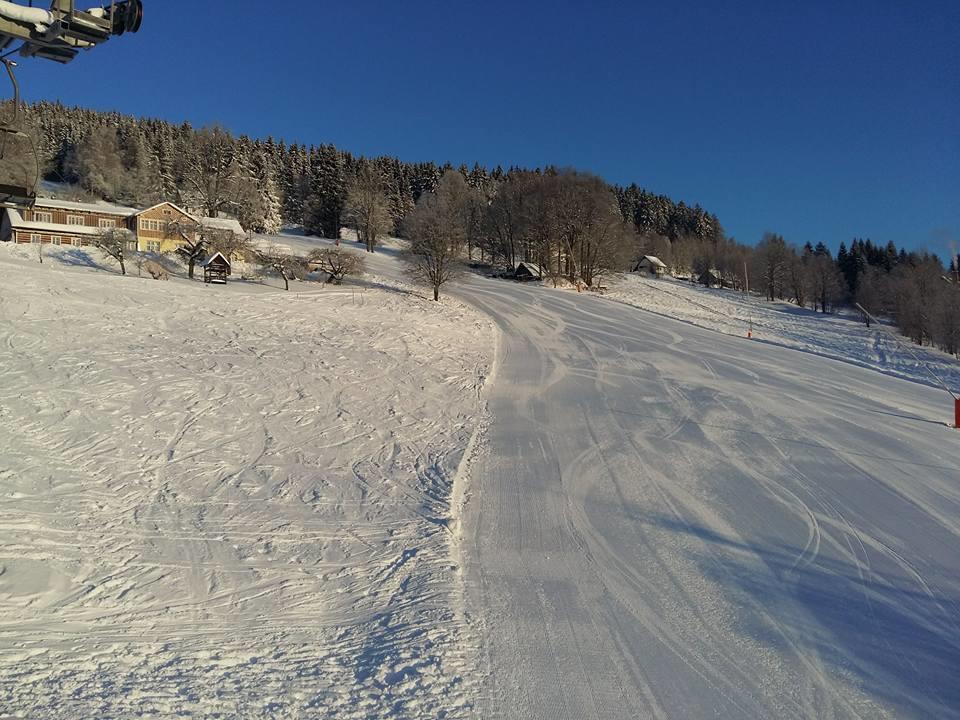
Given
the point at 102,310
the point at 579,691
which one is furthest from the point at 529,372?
the point at 102,310

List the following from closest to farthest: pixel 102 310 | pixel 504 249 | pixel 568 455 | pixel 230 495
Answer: pixel 230 495 → pixel 568 455 → pixel 102 310 → pixel 504 249

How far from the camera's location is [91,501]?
8.63 metres

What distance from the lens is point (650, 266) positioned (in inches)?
4048

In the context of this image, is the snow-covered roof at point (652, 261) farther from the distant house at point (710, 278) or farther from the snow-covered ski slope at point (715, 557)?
the snow-covered ski slope at point (715, 557)

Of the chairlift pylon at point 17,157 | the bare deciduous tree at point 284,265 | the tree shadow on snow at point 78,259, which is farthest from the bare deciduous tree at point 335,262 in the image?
the chairlift pylon at point 17,157

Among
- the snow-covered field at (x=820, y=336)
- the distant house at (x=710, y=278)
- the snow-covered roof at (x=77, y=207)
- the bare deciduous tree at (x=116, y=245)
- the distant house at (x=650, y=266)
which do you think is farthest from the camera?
the distant house at (x=650, y=266)

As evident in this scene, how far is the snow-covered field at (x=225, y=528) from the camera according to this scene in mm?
4891

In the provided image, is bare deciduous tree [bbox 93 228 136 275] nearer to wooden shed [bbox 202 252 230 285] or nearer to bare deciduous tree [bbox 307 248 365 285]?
wooden shed [bbox 202 252 230 285]

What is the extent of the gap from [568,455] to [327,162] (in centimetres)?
8976

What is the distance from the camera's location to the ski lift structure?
5062mm

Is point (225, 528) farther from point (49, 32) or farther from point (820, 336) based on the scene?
point (820, 336)

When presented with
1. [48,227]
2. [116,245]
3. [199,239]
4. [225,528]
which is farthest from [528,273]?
[225,528]

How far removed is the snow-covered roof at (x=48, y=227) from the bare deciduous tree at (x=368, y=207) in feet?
104

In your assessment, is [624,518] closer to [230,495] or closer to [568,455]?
[568,455]
